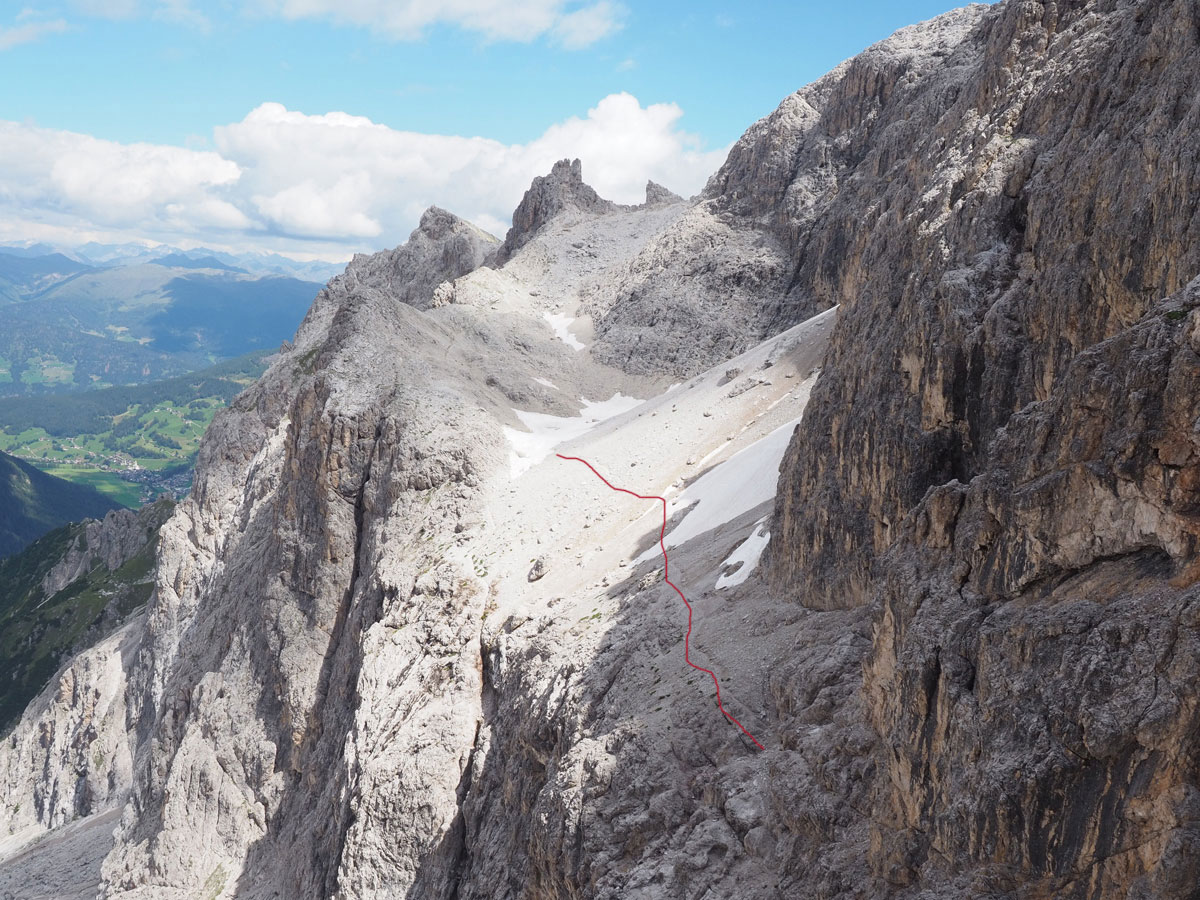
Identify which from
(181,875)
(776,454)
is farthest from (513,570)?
(181,875)

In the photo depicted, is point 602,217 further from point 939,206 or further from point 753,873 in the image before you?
point 753,873

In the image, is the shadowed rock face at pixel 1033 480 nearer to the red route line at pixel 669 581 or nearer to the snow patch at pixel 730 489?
the red route line at pixel 669 581

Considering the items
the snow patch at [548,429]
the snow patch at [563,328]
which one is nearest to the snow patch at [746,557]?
the snow patch at [548,429]

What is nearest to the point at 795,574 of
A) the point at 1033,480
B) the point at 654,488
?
the point at 1033,480

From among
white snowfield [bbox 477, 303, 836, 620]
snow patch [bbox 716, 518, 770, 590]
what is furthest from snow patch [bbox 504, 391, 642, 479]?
snow patch [bbox 716, 518, 770, 590]

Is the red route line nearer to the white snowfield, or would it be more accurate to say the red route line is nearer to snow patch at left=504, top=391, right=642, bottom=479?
the white snowfield

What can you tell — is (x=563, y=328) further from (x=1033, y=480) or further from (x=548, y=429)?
(x=1033, y=480)
